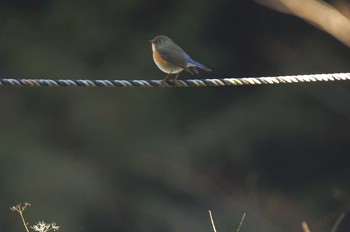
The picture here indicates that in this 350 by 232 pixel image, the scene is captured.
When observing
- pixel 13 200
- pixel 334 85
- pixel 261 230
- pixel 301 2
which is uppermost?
pixel 334 85

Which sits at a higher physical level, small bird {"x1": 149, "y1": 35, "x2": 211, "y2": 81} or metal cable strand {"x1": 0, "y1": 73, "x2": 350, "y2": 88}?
small bird {"x1": 149, "y1": 35, "x2": 211, "y2": 81}

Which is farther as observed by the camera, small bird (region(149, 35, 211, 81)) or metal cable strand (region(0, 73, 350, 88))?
small bird (region(149, 35, 211, 81))

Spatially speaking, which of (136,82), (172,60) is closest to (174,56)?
(172,60)

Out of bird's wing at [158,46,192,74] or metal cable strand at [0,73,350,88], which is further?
bird's wing at [158,46,192,74]

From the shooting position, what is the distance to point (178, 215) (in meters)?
11.2

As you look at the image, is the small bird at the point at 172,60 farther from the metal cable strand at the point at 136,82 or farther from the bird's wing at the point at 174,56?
the metal cable strand at the point at 136,82

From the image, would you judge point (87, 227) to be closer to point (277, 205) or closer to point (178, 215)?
point (178, 215)

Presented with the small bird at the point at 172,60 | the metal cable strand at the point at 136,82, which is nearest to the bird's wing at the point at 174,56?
the small bird at the point at 172,60

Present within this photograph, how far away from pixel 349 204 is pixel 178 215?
6.45 feet

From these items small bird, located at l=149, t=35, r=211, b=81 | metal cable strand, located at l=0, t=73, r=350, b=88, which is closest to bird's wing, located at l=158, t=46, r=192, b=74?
small bird, located at l=149, t=35, r=211, b=81

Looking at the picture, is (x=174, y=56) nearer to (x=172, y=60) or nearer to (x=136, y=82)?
(x=172, y=60)

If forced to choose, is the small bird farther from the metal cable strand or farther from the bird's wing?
the metal cable strand

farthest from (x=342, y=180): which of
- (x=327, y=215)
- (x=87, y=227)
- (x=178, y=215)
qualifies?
(x=87, y=227)

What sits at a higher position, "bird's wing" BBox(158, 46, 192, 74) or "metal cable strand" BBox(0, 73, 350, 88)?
"bird's wing" BBox(158, 46, 192, 74)
